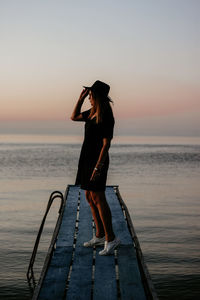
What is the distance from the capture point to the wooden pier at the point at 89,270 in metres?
4.22

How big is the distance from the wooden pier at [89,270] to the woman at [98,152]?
0.28 m

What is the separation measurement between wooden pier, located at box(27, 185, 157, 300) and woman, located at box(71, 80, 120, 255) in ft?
0.91

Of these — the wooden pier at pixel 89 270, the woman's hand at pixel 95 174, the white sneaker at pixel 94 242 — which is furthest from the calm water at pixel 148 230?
the woman's hand at pixel 95 174

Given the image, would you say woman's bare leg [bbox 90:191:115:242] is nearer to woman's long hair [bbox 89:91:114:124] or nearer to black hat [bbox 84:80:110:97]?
woman's long hair [bbox 89:91:114:124]

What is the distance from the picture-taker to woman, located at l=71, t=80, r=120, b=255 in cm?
514

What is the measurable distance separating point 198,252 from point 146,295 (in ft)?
16.7

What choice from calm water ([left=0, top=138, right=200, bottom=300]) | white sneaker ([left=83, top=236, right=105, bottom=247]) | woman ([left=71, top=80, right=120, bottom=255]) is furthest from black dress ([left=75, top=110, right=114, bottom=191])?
calm water ([left=0, top=138, right=200, bottom=300])

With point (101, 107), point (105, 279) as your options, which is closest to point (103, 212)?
point (105, 279)

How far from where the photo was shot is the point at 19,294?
6680mm

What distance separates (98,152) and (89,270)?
4.78 ft

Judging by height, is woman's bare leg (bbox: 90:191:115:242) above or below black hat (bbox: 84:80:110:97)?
below

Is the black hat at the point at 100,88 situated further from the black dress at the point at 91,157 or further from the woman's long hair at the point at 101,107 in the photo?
the black dress at the point at 91,157

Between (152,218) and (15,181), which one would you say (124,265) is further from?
(15,181)

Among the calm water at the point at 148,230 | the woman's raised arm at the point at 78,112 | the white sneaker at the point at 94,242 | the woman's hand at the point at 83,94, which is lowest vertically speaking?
the calm water at the point at 148,230
